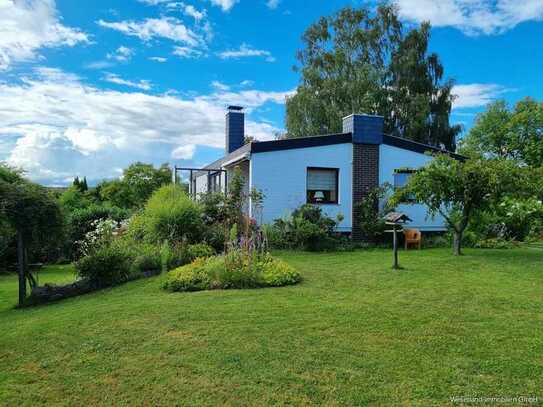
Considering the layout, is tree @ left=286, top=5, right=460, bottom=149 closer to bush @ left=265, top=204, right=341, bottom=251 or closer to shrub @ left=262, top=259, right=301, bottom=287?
bush @ left=265, top=204, right=341, bottom=251

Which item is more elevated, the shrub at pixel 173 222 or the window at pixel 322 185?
the window at pixel 322 185

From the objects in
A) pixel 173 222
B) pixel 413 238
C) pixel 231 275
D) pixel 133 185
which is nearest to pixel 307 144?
pixel 413 238

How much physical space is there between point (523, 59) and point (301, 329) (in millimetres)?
21774

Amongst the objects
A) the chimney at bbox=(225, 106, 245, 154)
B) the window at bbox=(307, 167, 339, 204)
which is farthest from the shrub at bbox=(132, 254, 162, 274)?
the chimney at bbox=(225, 106, 245, 154)

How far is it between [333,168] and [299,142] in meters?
1.41

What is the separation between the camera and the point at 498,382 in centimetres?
344

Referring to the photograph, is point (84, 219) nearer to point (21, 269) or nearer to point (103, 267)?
point (21, 269)

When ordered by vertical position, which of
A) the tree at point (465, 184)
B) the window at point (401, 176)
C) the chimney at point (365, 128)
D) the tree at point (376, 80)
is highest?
the tree at point (376, 80)

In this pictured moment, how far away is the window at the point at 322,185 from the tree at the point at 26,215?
775cm

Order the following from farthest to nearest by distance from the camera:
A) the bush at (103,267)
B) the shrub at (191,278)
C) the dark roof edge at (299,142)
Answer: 1. the dark roof edge at (299,142)
2. the bush at (103,267)
3. the shrub at (191,278)

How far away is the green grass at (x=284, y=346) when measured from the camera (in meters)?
3.44

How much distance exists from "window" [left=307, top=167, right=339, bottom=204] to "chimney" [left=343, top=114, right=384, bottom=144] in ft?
4.26

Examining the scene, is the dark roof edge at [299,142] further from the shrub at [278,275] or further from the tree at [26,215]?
the tree at [26,215]

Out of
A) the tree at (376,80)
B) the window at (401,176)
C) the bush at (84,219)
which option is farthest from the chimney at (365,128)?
the tree at (376,80)
